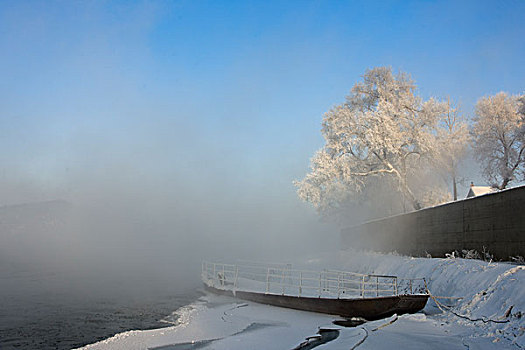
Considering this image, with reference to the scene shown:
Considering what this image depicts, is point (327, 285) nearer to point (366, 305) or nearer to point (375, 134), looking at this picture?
point (366, 305)

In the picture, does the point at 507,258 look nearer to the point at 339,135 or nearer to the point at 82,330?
the point at 82,330

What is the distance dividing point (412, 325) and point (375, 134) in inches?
786

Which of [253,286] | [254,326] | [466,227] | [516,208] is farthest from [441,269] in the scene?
[253,286]

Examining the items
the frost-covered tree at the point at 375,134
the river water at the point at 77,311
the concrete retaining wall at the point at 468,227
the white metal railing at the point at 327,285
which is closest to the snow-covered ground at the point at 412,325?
the white metal railing at the point at 327,285

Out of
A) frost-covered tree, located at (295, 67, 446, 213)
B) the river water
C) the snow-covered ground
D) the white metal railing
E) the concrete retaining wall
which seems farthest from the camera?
frost-covered tree, located at (295, 67, 446, 213)

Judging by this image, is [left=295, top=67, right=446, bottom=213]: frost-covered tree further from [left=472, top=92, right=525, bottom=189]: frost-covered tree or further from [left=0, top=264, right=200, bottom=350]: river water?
[left=0, top=264, right=200, bottom=350]: river water

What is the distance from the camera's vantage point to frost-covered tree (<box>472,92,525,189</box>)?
3275 centimetres

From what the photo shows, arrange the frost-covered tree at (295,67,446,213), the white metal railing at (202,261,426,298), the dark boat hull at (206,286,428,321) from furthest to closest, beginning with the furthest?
1. the frost-covered tree at (295,67,446,213)
2. the white metal railing at (202,261,426,298)
3. the dark boat hull at (206,286,428,321)

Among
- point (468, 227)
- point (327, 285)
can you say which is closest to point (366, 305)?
point (468, 227)

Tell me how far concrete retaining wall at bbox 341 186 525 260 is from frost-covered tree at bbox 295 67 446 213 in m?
6.00

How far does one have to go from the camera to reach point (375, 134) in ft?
99.8

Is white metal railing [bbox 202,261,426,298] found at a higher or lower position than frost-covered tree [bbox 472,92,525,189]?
lower

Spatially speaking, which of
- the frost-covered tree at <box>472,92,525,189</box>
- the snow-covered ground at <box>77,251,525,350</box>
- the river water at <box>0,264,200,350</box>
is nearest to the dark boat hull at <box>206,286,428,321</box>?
the snow-covered ground at <box>77,251,525,350</box>

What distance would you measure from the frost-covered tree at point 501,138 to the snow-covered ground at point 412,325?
1979cm
